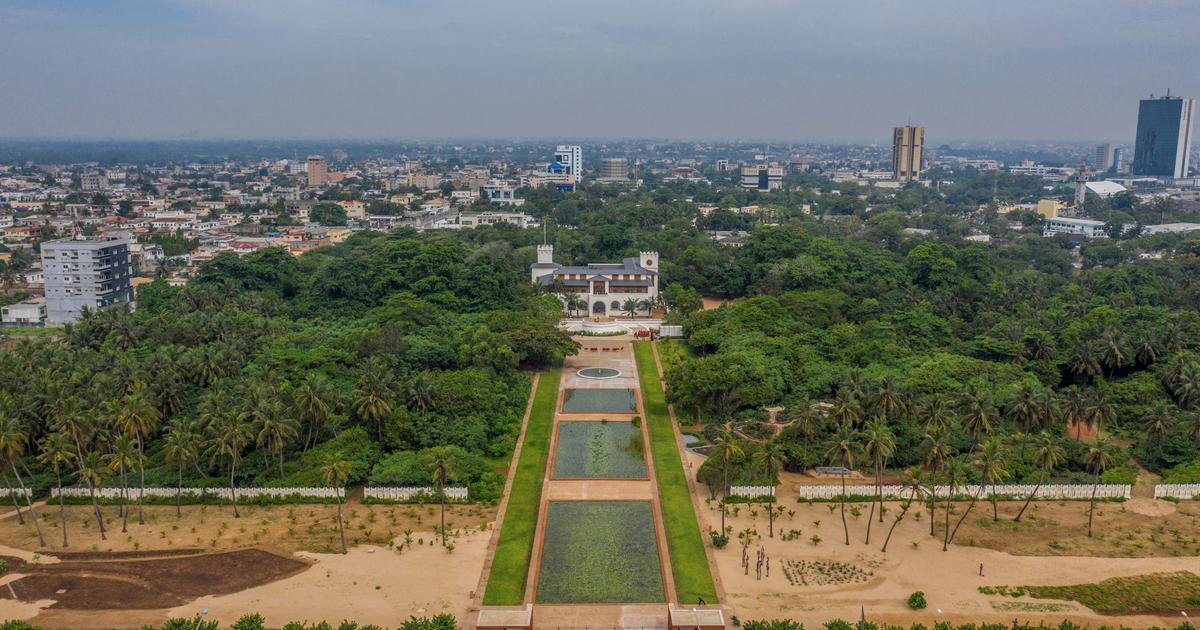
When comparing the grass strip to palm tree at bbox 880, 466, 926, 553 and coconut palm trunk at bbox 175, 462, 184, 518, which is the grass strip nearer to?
palm tree at bbox 880, 466, 926, 553

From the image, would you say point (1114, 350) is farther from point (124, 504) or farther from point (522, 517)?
point (124, 504)

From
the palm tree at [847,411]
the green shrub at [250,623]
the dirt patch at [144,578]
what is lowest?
the dirt patch at [144,578]

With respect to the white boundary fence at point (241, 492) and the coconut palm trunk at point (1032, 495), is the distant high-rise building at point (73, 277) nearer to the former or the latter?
the white boundary fence at point (241, 492)

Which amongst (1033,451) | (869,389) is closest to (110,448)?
(869,389)

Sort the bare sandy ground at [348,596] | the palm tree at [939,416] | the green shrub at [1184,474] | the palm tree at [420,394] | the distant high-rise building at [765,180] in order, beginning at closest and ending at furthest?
the bare sandy ground at [348,596]
the palm tree at [939,416]
the green shrub at [1184,474]
the palm tree at [420,394]
the distant high-rise building at [765,180]

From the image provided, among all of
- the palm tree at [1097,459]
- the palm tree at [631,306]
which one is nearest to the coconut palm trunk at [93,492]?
the palm tree at [1097,459]
